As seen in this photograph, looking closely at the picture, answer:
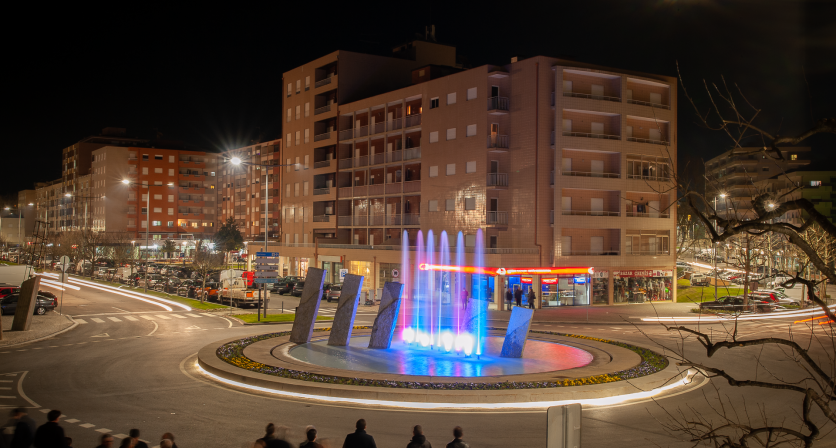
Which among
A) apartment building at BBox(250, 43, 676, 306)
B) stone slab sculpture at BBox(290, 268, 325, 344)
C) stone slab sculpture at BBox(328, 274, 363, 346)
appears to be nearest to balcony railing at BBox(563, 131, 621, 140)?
apartment building at BBox(250, 43, 676, 306)

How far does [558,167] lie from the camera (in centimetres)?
4512

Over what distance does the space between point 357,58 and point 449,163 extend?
21902mm

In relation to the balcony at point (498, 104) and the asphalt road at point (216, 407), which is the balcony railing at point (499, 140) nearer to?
the balcony at point (498, 104)

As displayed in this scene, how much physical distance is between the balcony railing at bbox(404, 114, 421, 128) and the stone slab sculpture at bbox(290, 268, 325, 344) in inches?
1262

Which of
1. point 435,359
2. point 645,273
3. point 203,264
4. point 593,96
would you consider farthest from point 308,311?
point 645,273

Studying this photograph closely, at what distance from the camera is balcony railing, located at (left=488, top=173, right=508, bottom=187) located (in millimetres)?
47688

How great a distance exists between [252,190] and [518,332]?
318ft

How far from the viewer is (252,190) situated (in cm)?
11244

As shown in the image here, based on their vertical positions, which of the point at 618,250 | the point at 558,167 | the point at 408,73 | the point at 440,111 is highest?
the point at 408,73

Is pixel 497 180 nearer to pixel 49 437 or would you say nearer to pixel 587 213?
pixel 587 213

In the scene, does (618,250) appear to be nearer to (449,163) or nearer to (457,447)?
Answer: (449,163)

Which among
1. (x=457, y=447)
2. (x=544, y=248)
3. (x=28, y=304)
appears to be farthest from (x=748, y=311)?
(x=28, y=304)

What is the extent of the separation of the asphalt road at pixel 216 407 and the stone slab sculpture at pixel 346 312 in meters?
5.72

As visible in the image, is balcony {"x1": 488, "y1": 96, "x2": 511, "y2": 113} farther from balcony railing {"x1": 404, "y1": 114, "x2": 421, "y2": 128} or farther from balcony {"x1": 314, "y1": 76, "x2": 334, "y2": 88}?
balcony {"x1": 314, "y1": 76, "x2": 334, "y2": 88}
